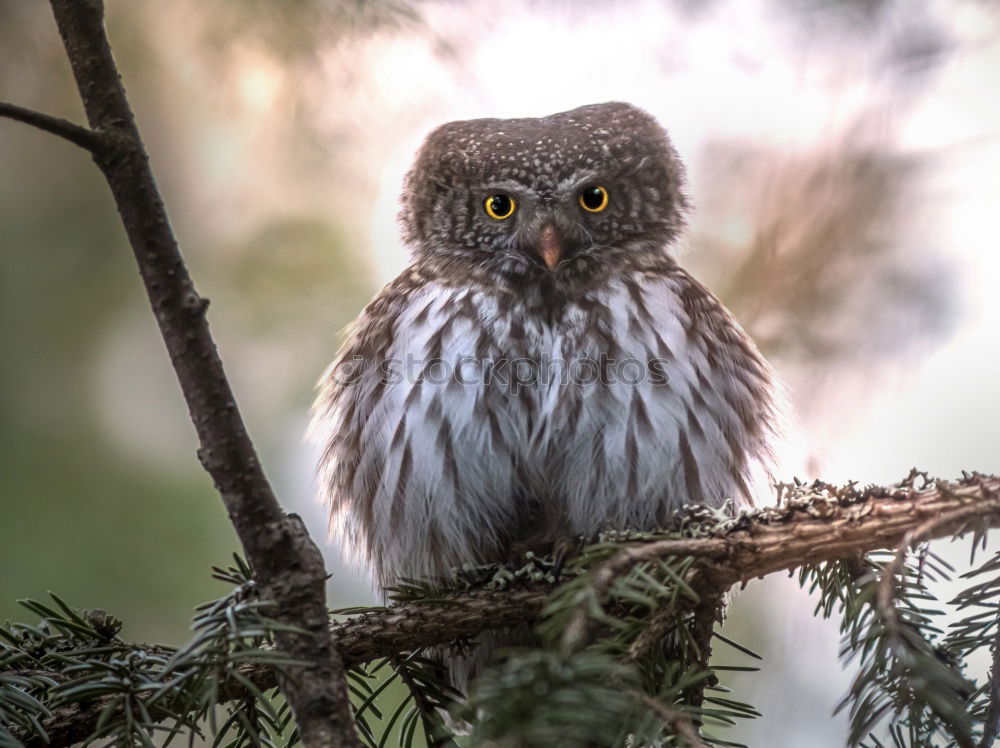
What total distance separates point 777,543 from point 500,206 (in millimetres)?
1576

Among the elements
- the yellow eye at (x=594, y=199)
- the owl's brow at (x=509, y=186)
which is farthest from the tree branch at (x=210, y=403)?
the yellow eye at (x=594, y=199)

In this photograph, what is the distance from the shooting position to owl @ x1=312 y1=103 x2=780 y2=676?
2.39 meters

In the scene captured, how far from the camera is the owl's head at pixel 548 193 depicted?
→ 2797 millimetres

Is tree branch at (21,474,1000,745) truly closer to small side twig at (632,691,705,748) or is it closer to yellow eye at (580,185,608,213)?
small side twig at (632,691,705,748)

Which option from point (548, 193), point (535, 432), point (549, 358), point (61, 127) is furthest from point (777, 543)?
point (548, 193)

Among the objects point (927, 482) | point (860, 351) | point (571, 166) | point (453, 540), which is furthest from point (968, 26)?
point (453, 540)

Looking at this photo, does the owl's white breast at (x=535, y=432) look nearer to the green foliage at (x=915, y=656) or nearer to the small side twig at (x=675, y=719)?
the green foliage at (x=915, y=656)

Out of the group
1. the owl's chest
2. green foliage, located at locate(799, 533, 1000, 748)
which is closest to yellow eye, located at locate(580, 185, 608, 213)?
the owl's chest

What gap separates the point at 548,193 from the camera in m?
2.79

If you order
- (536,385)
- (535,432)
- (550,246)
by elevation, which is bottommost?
(535,432)

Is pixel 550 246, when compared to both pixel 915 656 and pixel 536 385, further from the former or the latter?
pixel 915 656

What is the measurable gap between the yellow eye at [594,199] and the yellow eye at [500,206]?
0.21 meters

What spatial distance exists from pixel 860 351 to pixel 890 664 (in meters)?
1.98

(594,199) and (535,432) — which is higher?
(594,199)
